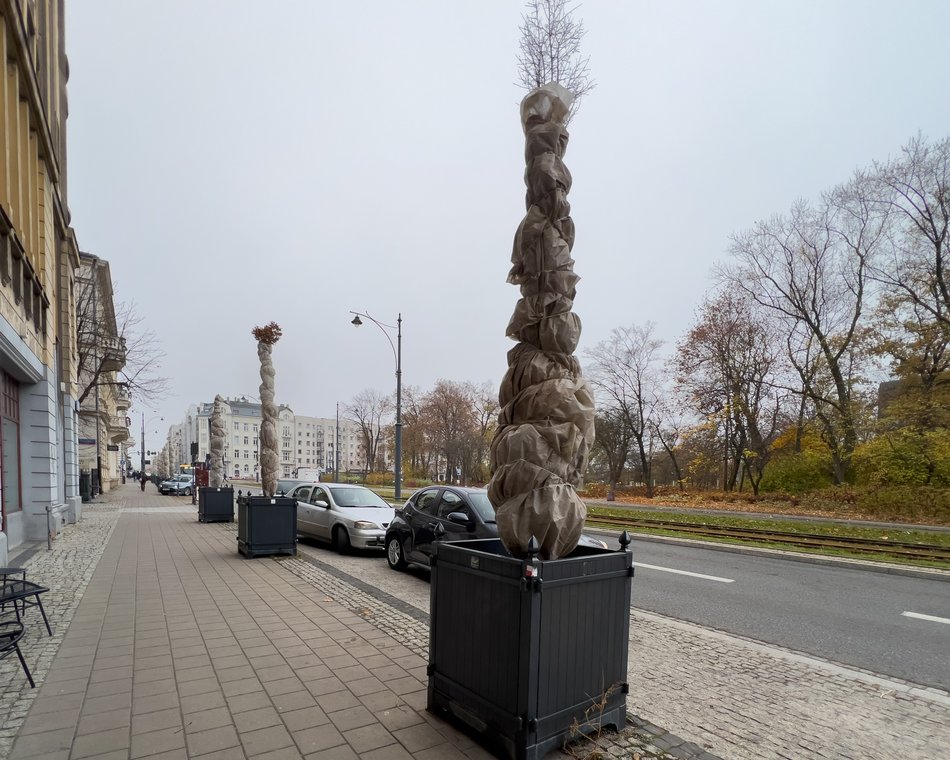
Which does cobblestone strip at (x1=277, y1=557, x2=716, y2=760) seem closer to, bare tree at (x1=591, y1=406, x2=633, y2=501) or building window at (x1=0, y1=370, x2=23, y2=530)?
building window at (x1=0, y1=370, x2=23, y2=530)

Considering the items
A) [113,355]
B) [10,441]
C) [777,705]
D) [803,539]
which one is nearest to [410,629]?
[777,705]

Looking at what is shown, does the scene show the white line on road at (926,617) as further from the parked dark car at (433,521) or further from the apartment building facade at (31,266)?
the apartment building facade at (31,266)

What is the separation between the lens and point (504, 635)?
3172 millimetres

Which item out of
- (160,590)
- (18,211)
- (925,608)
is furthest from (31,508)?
(925,608)

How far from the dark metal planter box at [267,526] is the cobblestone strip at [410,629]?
347 mm

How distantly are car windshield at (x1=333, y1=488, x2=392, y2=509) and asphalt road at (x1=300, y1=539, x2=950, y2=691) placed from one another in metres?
1.15

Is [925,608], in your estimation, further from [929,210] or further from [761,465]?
[761,465]

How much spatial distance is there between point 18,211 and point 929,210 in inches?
1172

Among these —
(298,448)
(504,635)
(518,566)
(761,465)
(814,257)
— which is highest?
(814,257)

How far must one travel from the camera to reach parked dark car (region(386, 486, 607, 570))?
8.34m

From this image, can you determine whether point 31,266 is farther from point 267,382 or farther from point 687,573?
point 687,573

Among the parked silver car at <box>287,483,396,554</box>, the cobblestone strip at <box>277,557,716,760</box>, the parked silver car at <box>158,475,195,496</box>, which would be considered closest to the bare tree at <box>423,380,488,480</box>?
the parked silver car at <box>158,475,195,496</box>

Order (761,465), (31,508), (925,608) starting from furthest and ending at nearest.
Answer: (761,465) → (31,508) → (925,608)

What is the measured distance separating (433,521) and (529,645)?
19.8ft
